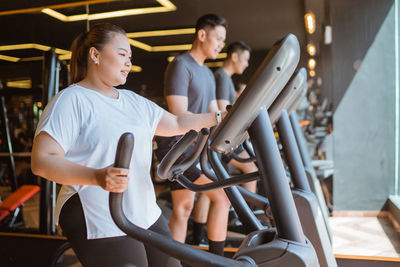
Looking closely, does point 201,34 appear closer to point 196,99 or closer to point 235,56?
point 196,99

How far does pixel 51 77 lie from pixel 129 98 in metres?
2.18

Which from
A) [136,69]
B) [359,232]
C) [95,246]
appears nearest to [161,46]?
[136,69]

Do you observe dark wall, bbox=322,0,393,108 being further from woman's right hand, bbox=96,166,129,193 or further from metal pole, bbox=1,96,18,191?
woman's right hand, bbox=96,166,129,193

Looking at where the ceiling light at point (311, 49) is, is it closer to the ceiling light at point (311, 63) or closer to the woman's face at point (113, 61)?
the ceiling light at point (311, 63)

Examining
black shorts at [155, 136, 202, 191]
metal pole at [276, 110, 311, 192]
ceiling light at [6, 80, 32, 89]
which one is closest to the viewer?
metal pole at [276, 110, 311, 192]

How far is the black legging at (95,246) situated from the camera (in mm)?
1344

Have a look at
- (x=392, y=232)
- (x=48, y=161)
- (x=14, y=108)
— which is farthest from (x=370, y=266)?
(x=14, y=108)

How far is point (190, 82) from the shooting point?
2582 mm

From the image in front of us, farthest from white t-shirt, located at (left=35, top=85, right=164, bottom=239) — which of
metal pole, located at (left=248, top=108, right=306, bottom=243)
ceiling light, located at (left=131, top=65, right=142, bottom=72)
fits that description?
ceiling light, located at (left=131, top=65, right=142, bottom=72)

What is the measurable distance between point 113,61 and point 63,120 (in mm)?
301

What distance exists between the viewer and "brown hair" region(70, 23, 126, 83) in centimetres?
148

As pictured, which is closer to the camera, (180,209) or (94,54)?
(94,54)

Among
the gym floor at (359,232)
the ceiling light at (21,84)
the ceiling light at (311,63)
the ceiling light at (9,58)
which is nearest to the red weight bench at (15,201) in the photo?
the gym floor at (359,232)

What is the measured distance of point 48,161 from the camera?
3.92 feet
